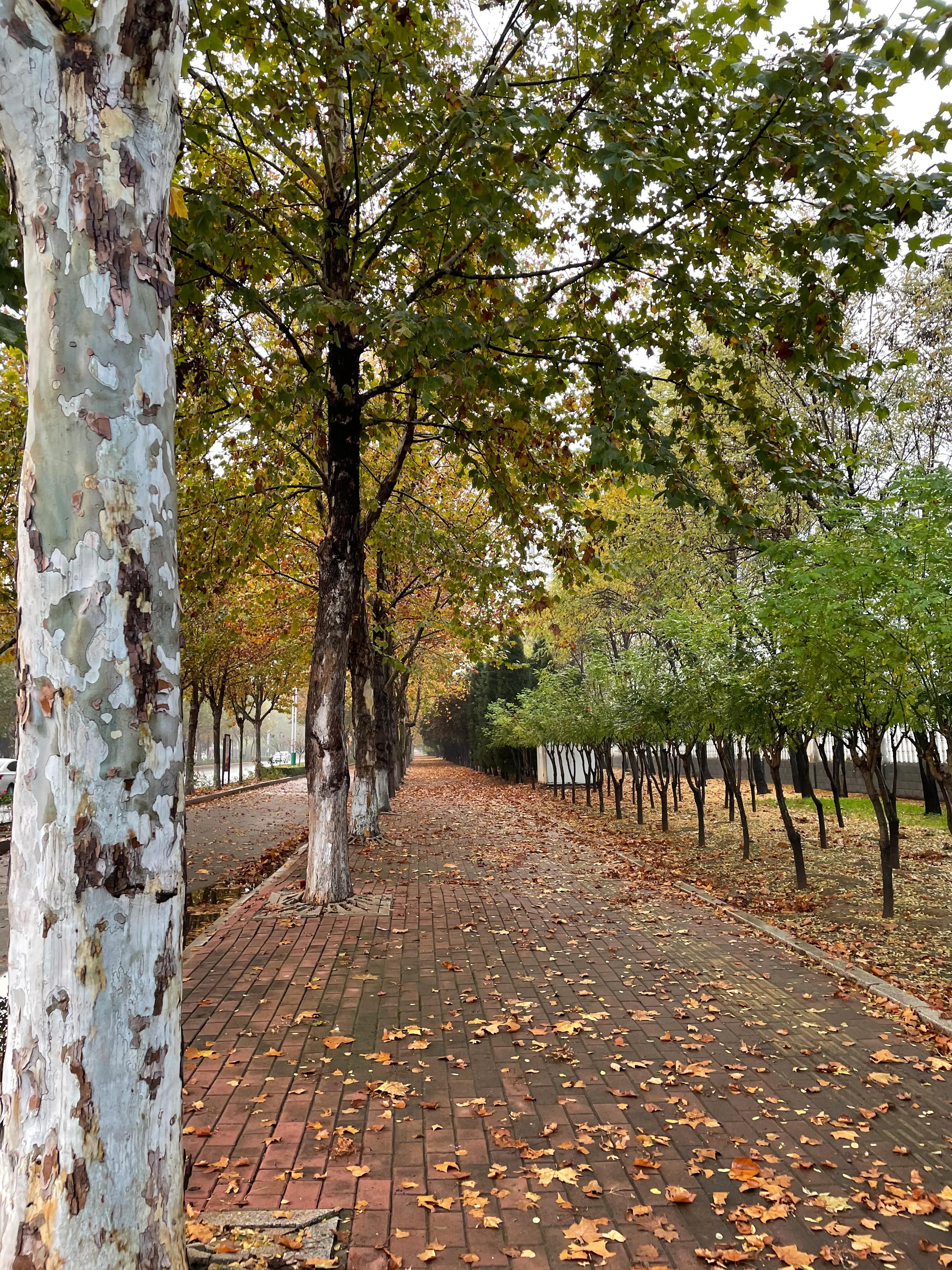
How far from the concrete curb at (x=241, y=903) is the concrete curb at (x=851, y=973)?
5396 millimetres

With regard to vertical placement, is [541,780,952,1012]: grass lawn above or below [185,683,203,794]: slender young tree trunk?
below

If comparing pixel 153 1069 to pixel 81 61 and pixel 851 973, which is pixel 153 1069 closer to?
pixel 81 61

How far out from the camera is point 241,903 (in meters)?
10.1

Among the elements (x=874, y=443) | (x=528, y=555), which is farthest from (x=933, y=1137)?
(x=874, y=443)

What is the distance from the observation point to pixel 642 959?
749 cm

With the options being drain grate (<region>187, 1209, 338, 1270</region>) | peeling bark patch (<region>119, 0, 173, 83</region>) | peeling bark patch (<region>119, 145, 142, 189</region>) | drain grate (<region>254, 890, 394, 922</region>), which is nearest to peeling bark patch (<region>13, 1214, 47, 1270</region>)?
drain grate (<region>187, 1209, 338, 1270</region>)

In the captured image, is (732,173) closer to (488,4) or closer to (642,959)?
(488,4)

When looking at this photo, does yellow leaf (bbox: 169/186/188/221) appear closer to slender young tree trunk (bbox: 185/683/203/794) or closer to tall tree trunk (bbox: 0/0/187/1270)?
tall tree trunk (bbox: 0/0/187/1270)

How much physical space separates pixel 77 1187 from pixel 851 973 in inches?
249

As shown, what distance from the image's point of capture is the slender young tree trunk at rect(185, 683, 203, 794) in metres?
26.5

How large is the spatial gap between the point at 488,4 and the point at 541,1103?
8305 mm

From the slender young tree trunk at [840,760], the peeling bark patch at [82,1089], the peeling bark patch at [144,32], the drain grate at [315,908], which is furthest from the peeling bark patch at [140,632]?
the slender young tree trunk at [840,760]

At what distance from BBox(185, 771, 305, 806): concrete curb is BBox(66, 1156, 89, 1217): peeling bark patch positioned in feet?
66.1

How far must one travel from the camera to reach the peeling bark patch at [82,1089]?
2.41 metres
